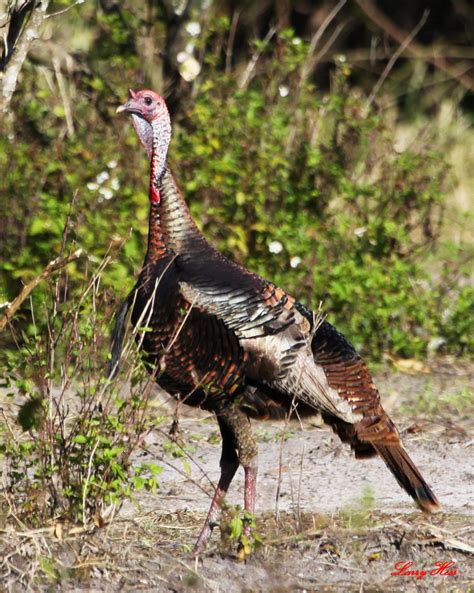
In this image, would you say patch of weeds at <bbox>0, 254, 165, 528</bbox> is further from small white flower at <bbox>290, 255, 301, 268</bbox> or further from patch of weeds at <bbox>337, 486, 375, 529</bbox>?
small white flower at <bbox>290, 255, 301, 268</bbox>

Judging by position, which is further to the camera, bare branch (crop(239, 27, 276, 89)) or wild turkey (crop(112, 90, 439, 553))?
bare branch (crop(239, 27, 276, 89))

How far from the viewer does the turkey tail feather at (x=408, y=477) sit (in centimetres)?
443

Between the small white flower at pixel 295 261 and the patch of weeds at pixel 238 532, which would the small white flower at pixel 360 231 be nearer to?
the small white flower at pixel 295 261

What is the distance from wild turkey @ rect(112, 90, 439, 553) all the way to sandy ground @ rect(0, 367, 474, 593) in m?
0.19

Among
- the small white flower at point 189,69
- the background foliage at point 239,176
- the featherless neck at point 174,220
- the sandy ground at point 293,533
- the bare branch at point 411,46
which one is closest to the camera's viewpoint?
the sandy ground at point 293,533

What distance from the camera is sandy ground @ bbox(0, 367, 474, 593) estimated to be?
3.89 m

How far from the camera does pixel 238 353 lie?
4453mm

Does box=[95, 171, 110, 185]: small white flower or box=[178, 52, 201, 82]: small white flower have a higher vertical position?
box=[178, 52, 201, 82]: small white flower

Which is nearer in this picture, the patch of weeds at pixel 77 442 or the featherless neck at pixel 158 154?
the patch of weeds at pixel 77 442

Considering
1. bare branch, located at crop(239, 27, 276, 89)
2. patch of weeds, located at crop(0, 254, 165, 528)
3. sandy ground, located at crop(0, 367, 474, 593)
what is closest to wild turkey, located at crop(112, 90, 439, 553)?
sandy ground, located at crop(0, 367, 474, 593)
